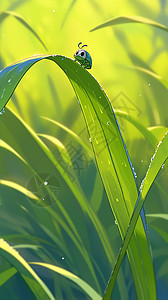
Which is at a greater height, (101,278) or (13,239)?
(13,239)

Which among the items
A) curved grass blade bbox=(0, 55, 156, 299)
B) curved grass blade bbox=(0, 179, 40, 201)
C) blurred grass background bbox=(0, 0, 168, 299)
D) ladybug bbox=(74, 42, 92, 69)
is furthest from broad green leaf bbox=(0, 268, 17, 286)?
ladybug bbox=(74, 42, 92, 69)

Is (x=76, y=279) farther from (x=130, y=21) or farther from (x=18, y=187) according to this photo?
(x=130, y=21)

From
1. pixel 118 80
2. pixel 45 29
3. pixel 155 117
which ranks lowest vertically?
pixel 155 117

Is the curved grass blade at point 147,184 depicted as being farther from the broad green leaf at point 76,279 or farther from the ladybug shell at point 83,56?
the broad green leaf at point 76,279

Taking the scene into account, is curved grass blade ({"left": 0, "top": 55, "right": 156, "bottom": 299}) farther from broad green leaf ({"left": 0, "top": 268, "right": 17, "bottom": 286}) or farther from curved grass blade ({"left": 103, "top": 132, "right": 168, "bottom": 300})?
broad green leaf ({"left": 0, "top": 268, "right": 17, "bottom": 286})

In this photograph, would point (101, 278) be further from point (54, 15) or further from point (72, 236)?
point (54, 15)

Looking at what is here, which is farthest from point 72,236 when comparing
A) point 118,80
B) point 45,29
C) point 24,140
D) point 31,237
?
point 45,29

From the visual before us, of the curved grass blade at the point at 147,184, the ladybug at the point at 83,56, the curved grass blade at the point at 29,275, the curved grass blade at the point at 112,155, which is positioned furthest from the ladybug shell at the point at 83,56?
the curved grass blade at the point at 29,275
